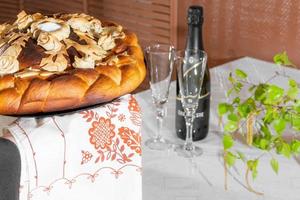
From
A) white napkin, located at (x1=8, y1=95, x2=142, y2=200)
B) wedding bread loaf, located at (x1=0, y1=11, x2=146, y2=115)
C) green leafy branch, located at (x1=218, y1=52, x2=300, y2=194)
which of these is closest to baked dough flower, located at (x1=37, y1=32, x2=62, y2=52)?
wedding bread loaf, located at (x1=0, y1=11, x2=146, y2=115)

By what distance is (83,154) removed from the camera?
30.1 inches

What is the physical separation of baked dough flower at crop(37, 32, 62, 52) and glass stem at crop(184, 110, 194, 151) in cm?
36

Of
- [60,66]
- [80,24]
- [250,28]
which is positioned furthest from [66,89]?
[250,28]

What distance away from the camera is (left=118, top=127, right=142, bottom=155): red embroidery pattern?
31.6 inches

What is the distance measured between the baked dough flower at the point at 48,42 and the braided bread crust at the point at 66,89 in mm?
41

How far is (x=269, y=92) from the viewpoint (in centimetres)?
97

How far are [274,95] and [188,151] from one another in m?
0.23

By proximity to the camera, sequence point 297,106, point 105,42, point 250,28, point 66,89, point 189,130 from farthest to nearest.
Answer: point 250,28 < point 189,130 < point 297,106 < point 105,42 < point 66,89

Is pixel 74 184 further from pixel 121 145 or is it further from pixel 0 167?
pixel 0 167

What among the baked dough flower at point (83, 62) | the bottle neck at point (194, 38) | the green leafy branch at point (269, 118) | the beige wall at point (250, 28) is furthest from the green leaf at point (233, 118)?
the beige wall at point (250, 28)

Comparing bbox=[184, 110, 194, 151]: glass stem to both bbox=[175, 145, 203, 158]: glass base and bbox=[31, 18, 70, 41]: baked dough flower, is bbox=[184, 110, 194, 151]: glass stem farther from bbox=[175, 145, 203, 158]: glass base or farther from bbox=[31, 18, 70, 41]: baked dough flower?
bbox=[31, 18, 70, 41]: baked dough flower

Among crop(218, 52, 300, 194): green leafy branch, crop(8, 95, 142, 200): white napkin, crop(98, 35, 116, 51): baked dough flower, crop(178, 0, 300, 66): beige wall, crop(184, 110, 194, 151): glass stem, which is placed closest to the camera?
crop(8, 95, 142, 200): white napkin

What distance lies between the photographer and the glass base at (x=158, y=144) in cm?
112

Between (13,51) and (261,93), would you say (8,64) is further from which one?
(261,93)
